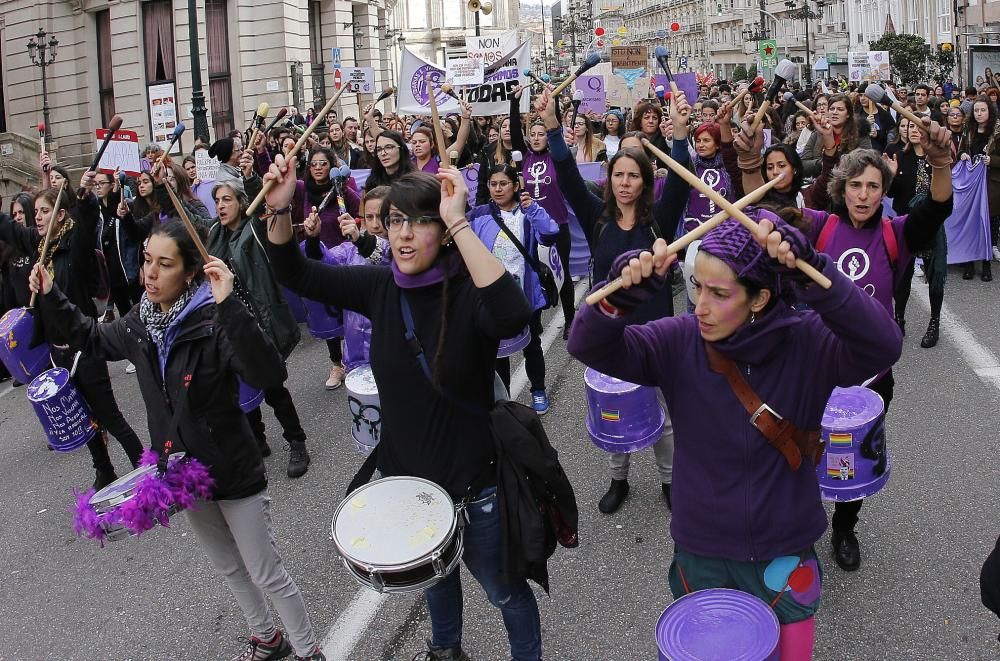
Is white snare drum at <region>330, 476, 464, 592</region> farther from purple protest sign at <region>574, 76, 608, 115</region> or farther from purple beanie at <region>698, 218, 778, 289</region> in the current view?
purple protest sign at <region>574, 76, 608, 115</region>

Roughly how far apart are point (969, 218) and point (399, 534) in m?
8.77

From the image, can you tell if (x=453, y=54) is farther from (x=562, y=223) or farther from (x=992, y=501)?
(x=992, y=501)

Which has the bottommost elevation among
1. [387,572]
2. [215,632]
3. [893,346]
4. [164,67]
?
[215,632]

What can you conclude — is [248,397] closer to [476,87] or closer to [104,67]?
[476,87]

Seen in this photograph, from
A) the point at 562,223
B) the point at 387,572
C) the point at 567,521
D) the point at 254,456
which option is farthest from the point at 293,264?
the point at 562,223

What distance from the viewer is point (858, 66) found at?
18203mm

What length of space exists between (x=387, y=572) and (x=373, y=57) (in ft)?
115

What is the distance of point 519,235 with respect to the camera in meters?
6.13

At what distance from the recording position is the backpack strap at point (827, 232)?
4.52m

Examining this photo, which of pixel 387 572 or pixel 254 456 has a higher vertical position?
pixel 254 456

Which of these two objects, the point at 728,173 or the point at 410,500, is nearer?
the point at 410,500

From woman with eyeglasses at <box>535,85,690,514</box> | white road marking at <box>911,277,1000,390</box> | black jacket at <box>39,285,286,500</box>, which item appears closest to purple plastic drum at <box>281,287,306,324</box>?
woman with eyeglasses at <box>535,85,690,514</box>

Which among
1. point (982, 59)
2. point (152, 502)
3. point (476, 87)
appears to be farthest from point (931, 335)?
point (982, 59)

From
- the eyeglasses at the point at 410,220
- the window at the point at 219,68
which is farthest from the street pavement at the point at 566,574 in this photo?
the window at the point at 219,68
